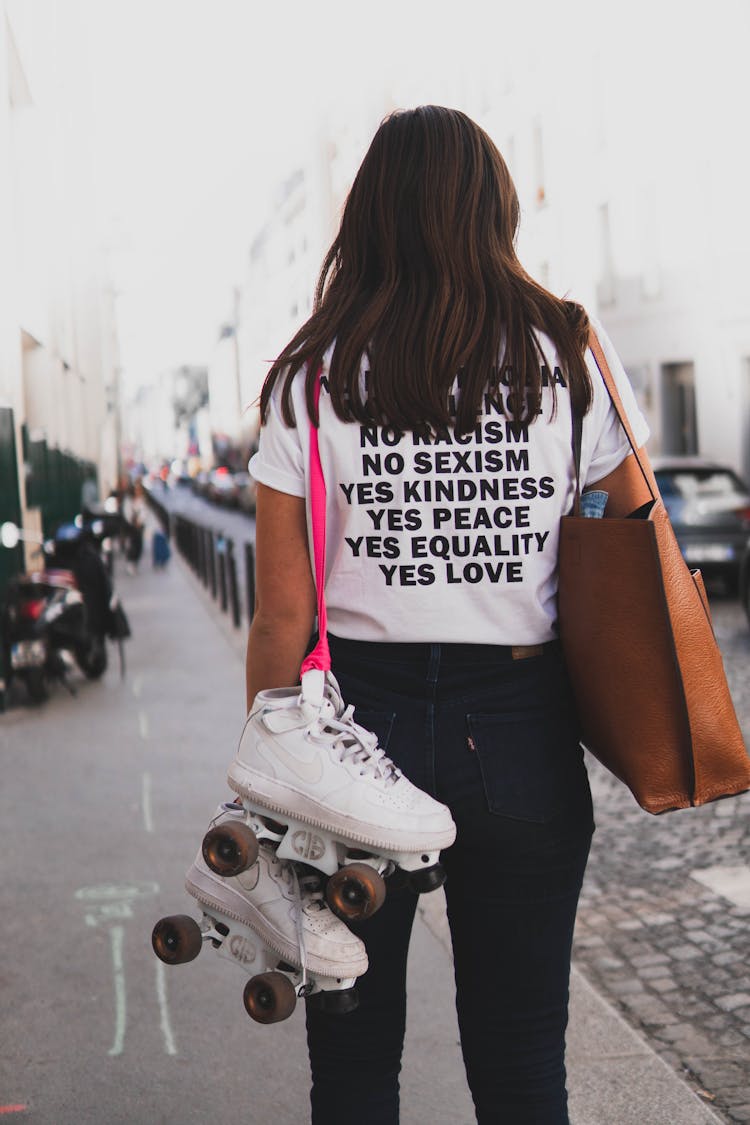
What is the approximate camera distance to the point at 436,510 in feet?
6.32

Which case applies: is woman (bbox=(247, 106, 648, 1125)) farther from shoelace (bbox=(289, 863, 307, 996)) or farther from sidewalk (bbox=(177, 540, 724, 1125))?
sidewalk (bbox=(177, 540, 724, 1125))

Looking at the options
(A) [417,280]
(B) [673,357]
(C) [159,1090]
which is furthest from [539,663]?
(B) [673,357]

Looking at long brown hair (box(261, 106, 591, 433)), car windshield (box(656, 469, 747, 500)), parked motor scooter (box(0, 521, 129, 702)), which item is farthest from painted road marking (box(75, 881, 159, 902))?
car windshield (box(656, 469, 747, 500))

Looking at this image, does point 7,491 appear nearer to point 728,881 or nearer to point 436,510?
point 728,881

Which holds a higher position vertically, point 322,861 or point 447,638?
point 447,638

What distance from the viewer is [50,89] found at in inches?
762

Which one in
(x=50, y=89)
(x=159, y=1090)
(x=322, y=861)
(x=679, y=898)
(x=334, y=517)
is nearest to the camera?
(x=322, y=861)

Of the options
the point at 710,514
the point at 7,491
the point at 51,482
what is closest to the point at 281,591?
the point at 7,491

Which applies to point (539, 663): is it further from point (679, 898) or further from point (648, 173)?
point (648, 173)

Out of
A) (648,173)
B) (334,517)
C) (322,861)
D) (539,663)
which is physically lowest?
(322,861)

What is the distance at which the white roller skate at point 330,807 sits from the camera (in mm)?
1799

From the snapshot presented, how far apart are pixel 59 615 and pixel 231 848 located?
8.59 metres

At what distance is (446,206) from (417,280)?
11 centimetres

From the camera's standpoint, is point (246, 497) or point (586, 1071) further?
point (246, 497)
